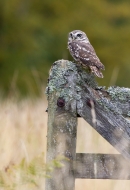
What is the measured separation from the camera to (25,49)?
751 inches

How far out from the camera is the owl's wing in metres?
4.03

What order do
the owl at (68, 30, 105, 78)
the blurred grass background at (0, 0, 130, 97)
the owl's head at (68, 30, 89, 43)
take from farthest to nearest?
the blurred grass background at (0, 0, 130, 97) < the owl's head at (68, 30, 89, 43) < the owl at (68, 30, 105, 78)

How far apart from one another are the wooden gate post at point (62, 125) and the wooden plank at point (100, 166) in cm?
6

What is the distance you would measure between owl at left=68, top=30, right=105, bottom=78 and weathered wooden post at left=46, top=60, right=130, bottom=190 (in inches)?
28.0

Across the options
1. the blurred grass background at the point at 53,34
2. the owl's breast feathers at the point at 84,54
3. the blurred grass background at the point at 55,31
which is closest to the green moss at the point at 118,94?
the owl's breast feathers at the point at 84,54

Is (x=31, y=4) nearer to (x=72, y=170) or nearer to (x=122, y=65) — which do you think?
(x=122, y=65)

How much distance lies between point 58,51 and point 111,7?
249cm

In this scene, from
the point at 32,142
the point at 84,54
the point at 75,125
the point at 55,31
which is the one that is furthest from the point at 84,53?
the point at 55,31

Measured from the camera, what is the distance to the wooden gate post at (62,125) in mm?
2943

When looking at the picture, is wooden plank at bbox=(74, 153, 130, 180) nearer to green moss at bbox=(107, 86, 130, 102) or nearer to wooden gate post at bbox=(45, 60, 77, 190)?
wooden gate post at bbox=(45, 60, 77, 190)

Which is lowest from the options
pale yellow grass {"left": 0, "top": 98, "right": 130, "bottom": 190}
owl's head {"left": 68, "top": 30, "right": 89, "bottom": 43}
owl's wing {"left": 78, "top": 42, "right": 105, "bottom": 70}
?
pale yellow grass {"left": 0, "top": 98, "right": 130, "bottom": 190}

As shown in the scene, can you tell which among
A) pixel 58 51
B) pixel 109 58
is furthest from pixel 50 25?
pixel 109 58

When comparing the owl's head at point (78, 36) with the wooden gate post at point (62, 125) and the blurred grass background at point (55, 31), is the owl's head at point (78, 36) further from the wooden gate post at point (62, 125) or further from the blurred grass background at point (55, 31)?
the blurred grass background at point (55, 31)

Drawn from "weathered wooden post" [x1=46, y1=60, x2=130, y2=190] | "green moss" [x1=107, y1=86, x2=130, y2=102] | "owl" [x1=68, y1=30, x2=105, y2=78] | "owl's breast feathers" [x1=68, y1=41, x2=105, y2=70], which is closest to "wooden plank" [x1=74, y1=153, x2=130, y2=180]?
"weathered wooden post" [x1=46, y1=60, x2=130, y2=190]
